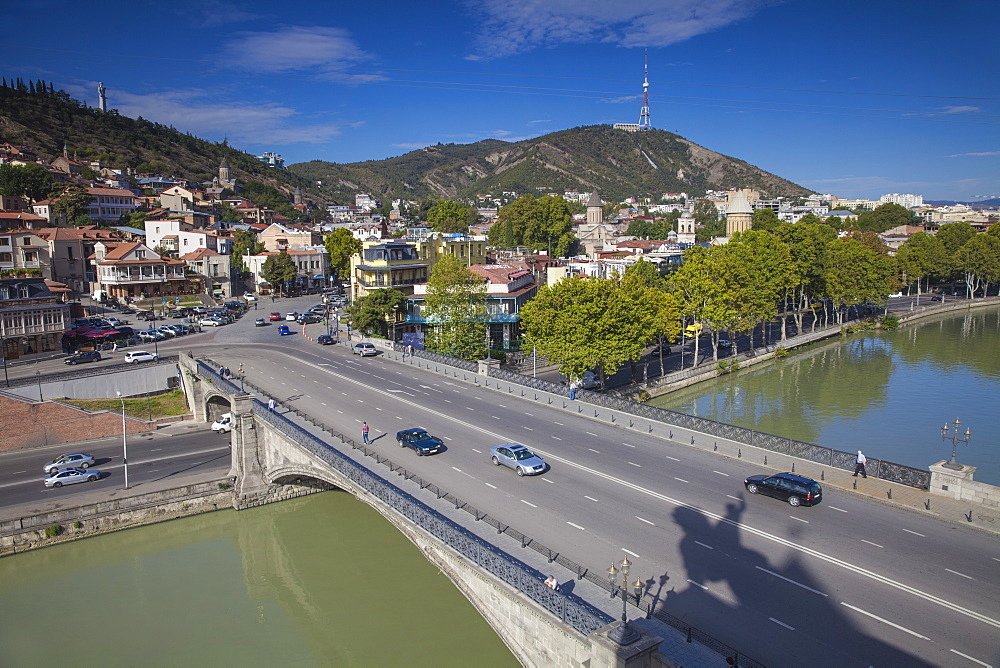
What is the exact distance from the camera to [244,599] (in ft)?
72.6

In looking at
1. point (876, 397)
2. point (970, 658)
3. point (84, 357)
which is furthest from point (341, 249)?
point (970, 658)

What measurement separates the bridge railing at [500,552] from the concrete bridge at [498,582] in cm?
2

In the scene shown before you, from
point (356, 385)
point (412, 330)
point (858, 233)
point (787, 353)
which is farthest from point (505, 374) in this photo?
point (858, 233)

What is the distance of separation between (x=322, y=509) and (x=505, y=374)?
11.5m

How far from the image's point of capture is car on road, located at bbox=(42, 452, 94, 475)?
2933 cm

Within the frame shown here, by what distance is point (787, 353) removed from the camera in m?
54.7

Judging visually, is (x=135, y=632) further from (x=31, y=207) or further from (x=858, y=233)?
(x=858, y=233)

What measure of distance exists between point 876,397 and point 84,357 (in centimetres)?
5374

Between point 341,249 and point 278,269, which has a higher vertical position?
point 341,249

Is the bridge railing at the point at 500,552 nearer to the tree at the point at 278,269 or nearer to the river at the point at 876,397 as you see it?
the river at the point at 876,397

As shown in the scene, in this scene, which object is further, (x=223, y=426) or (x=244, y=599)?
(x=223, y=426)

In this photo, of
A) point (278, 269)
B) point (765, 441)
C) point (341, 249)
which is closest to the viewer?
point (765, 441)

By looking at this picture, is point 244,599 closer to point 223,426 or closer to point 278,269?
point 223,426

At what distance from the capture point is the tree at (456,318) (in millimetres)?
42719
